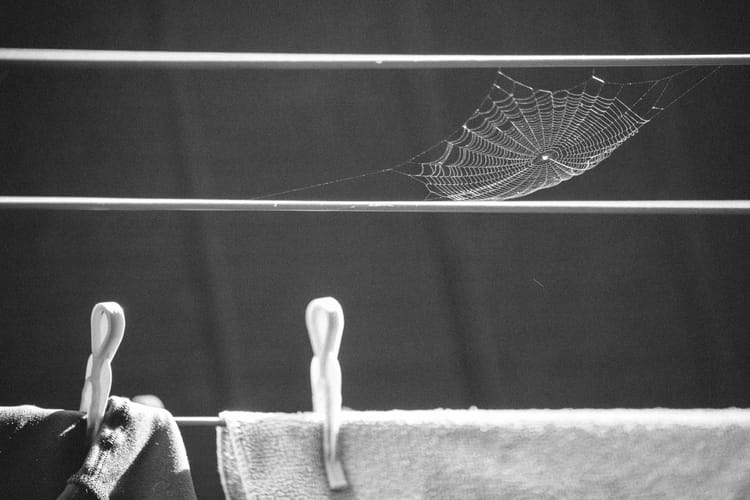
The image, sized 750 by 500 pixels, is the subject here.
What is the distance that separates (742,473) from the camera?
0.47m

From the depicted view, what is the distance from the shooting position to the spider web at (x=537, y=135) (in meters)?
1.33

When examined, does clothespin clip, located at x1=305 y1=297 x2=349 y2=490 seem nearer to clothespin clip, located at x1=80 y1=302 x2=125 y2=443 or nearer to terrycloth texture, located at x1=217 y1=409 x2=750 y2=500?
terrycloth texture, located at x1=217 y1=409 x2=750 y2=500

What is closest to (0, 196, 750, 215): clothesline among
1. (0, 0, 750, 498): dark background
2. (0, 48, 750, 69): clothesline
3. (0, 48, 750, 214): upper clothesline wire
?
(0, 48, 750, 214): upper clothesline wire

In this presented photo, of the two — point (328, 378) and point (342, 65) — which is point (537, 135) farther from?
point (328, 378)

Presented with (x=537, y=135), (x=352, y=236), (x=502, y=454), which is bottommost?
(x=502, y=454)

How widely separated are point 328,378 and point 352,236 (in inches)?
33.6

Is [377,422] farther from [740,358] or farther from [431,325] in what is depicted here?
[740,358]

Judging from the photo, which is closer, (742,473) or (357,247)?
(742,473)

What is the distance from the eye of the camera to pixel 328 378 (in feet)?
1.51

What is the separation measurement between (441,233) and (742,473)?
2.72ft

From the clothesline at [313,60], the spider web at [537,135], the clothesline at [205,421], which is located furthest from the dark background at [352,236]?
the clothesline at [205,421]

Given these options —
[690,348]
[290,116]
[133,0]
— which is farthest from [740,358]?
[133,0]

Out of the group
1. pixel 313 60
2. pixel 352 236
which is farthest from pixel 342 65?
pixel 352 236

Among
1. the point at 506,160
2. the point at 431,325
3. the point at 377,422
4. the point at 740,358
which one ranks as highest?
the point at 506,160
